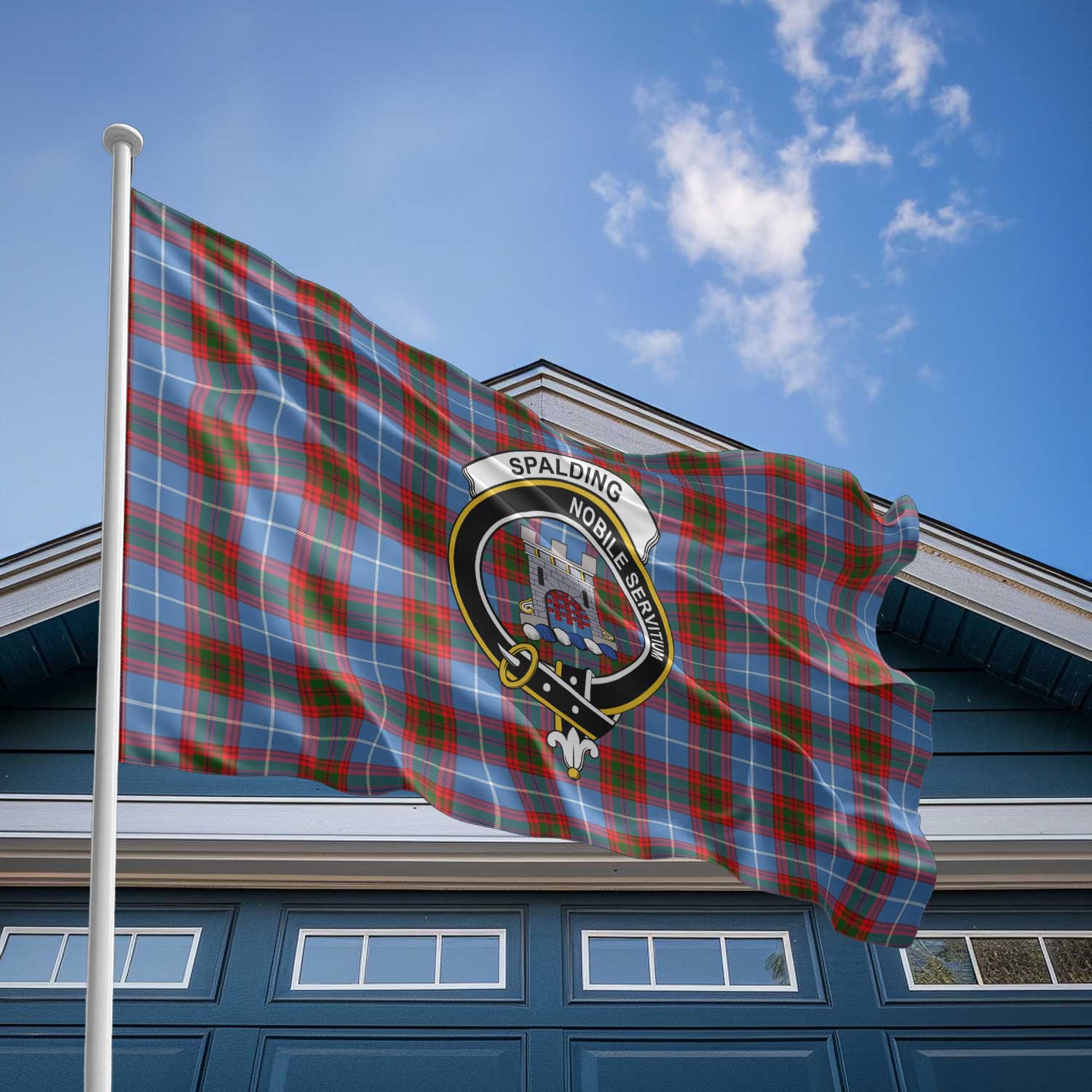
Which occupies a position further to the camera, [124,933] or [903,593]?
[903,593]

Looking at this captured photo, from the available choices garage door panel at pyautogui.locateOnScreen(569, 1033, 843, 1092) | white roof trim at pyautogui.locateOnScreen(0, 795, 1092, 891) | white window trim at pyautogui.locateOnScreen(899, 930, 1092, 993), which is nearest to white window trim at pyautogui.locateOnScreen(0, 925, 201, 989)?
white roof trim at pyautogui.locateOnScreen(0, 795, 1092, 891)

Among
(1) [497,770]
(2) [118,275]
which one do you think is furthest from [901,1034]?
(2) [118,275]

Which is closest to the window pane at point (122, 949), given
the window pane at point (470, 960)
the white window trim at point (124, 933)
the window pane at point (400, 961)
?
the white window trim at point (124, 933)

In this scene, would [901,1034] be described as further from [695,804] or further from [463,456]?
[463,456]

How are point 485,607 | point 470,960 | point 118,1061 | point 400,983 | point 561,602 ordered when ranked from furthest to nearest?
point 470,960
point 400,983
point 118,1061
point 561,602
point 485,607

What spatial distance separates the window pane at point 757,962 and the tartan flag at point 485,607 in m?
1.19

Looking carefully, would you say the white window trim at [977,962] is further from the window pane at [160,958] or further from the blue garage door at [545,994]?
the window pane at [160,958]

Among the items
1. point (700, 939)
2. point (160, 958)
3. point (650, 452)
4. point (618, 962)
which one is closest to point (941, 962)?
point (700, 939)

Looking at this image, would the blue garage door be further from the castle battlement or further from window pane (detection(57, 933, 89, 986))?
the castle battlement

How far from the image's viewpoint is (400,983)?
216 inches

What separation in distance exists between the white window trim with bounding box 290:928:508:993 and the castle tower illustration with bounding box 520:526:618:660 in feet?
5.94

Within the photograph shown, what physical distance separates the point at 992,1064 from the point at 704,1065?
1225 mm

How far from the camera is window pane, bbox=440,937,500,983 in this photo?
Answer: 553 centimetres

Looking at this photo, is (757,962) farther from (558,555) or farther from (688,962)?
(558,555)
